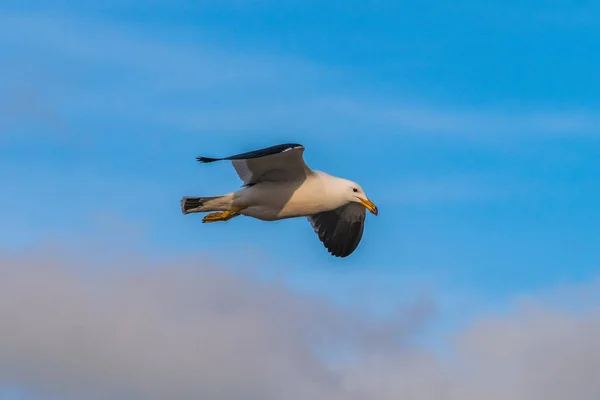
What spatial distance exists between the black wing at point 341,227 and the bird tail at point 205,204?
151 inches

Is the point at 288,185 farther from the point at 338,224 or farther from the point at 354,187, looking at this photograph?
the point at 338,224

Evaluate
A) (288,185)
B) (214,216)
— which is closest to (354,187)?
(288,185)

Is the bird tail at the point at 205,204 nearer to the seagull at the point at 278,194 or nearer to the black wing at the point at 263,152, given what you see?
the seagull at the point at 278,194

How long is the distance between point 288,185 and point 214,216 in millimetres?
1869

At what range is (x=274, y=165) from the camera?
2445cm

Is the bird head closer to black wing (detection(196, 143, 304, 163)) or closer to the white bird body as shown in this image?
the white bird body

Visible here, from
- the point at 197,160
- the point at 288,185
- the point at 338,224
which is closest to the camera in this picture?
the point at 197,160

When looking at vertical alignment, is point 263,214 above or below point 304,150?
below

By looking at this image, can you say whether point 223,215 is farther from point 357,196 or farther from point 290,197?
point 357,196

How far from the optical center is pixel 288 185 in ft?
81.2

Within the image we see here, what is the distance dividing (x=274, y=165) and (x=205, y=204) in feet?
5.92

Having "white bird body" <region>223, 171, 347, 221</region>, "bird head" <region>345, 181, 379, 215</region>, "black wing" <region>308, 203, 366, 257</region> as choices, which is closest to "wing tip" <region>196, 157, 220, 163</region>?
"white bird body" <region>223, 171, 347, 221</region>

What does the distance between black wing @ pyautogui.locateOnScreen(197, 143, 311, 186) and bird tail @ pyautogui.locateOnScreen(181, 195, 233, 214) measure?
603 millimetres

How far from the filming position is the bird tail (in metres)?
25.0
